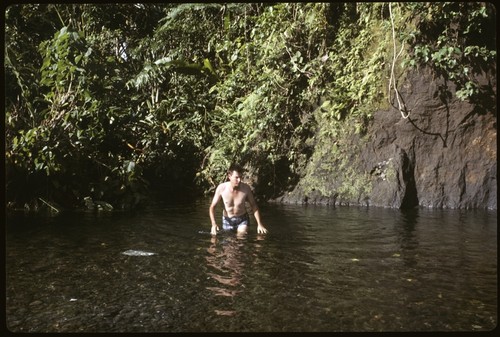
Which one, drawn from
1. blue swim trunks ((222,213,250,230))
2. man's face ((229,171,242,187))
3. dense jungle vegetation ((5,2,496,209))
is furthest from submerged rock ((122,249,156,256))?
dense jungle vegetation ((5,2,496,209))

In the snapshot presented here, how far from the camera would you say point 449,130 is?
11.4 metres

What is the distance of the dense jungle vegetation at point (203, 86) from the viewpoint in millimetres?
10961

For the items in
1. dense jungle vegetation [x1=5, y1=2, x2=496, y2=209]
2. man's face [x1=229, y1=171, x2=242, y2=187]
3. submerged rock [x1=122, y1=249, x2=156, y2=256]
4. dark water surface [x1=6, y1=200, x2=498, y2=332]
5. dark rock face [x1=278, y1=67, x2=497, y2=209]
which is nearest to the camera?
dark water surface [x1=6, y1=200, x2=498, y2=332]

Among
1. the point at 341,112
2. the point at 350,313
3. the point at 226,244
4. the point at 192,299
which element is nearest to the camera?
the point at 350,313

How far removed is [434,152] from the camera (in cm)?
1148

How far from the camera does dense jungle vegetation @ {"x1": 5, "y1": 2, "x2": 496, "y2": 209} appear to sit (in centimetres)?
1096

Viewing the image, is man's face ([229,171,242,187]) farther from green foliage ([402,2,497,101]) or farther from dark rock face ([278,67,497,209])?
green foliage ([402,2,497,101])

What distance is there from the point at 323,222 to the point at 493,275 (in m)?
3.94

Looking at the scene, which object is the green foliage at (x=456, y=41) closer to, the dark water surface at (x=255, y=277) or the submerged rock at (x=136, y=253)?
the dark water surface at (x=255, y=277)

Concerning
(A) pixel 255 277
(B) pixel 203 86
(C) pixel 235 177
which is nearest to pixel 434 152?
(C) pixel 235 177

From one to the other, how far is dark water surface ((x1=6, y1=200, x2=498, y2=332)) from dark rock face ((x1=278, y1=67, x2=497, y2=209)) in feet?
5.94

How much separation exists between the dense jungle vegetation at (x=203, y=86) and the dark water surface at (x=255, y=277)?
2.12m

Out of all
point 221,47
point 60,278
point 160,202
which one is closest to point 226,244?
point 60,278

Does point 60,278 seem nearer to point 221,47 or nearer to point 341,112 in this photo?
point 341,112
